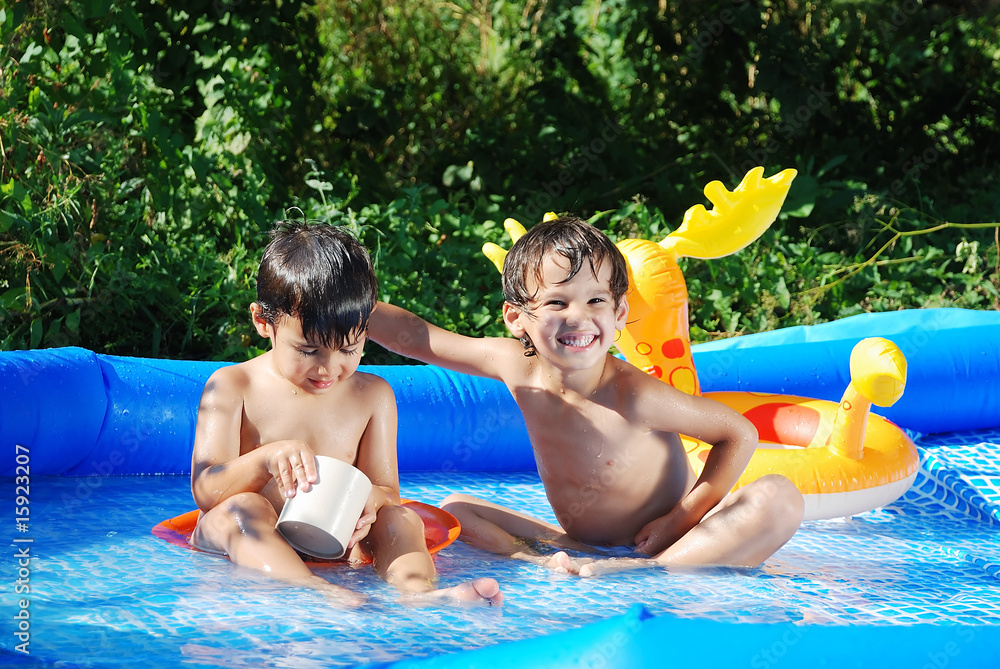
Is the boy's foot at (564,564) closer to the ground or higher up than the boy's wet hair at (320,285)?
closer to the ground

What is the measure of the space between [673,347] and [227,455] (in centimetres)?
122

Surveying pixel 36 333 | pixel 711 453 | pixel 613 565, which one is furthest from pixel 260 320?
pixel 36 333

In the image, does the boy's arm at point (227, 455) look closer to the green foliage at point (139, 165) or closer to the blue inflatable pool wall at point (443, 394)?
the blue inflatable pool wall at point (443, 394)

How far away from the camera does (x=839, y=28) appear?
6859 mm

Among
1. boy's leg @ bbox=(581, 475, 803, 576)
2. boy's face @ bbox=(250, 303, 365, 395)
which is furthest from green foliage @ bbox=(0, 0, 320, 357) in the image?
boy's leg @ bbox=(581, 475, 803, 576)

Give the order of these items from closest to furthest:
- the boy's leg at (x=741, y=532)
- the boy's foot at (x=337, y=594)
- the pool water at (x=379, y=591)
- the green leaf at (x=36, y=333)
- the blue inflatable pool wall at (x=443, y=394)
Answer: the pool water at (x=379, y=591)
the boy's foot at (x=337, y=594)
the boy's leg at (x=741, y=532)
the blue inflatable pool wall at (x=443, y=394)
the green leaf at (x=36, y=333)

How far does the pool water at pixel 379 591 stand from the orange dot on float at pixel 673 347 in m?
0.53

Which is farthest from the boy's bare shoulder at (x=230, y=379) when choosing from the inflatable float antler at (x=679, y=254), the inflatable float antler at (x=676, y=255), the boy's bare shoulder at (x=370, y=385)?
the inflatable float antler at (x=679, y=254)

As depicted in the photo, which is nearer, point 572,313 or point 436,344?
point 572,313

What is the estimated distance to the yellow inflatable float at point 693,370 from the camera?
2668mm

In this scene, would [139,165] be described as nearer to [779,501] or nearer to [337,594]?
[337,594]

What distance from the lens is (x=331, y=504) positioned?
75.7 inches

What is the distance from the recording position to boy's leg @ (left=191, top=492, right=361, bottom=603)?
1.98 m

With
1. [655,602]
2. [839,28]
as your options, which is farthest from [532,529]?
[839,28]
